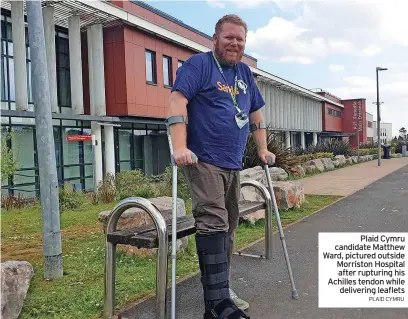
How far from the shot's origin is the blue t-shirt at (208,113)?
2.93 m

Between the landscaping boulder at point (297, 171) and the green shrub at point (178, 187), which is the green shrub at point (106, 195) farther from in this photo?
the landscaping boulder at point (297, 171)

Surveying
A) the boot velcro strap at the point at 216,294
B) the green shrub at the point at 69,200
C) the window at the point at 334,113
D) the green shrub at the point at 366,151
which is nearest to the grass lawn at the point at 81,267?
the boot velcro strap at the point at 216,294

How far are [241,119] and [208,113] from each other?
262 mm

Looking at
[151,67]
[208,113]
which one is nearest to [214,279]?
[208,113]

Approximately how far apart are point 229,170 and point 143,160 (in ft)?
61.9

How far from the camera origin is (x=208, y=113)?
296 cm

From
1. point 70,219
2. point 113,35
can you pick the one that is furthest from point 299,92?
point 70,219

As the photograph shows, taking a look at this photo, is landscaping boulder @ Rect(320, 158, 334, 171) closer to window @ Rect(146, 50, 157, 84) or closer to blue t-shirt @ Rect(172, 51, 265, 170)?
window @ Rect(146, 50, 157, 84)

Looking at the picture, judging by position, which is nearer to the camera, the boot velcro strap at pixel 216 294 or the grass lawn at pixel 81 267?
the boot velcro strap at pixel 216 294

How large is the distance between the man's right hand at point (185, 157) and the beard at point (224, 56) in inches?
29.2

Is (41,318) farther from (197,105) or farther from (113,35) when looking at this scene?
(113,35)

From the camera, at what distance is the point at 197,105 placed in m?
2.98

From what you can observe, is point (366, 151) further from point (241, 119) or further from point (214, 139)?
point (214, 139)

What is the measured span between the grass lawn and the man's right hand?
140cm
